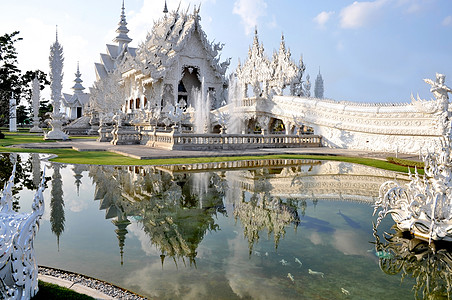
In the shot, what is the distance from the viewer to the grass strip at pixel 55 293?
3174 mm

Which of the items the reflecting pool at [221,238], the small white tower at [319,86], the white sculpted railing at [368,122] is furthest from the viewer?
the small white tower at [319,86]

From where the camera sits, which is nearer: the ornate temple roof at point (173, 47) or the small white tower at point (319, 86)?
the ornate temple roof at point (173, 47)

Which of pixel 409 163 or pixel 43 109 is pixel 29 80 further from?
pixel 409 163

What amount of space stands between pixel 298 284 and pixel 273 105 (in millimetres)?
23503

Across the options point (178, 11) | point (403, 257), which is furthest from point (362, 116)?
point (178, 11)

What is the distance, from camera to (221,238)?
16.7 ft

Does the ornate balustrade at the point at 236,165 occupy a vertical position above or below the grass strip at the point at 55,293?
above

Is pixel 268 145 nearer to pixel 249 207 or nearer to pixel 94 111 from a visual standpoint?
pixel 249 207

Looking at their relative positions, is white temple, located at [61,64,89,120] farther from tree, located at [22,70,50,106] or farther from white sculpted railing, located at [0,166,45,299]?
white sculpted railing, located at [0,166,45,299]

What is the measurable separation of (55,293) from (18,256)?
57 centimetres

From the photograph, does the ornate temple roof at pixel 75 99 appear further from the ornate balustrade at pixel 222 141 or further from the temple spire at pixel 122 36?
the ornate balustrade at pixel 222 141

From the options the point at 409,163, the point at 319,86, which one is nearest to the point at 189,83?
the point at 319,86

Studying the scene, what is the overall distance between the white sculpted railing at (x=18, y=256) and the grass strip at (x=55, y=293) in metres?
0.08

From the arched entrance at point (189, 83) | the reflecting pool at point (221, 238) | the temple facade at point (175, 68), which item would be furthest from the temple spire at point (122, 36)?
the reflecting pool at point (221, 238)
